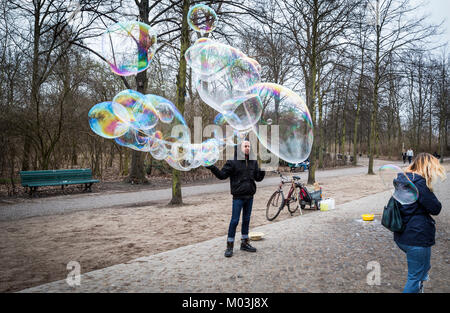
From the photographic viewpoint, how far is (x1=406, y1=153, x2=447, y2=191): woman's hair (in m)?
2.86

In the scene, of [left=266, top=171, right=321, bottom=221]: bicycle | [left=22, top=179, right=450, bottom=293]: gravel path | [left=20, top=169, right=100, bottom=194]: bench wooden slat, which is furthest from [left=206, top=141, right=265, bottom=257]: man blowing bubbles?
[left=20, top=169, right=100, bottom=194]: bench wooden slat

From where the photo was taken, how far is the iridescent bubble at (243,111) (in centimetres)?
554

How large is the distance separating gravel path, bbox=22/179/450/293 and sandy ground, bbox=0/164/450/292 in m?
0.46

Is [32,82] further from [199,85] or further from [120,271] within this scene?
[120,271]

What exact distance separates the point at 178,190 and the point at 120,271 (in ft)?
17.7

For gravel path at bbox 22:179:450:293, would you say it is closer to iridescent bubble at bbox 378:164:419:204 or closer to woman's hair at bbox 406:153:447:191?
iridescent bubble at bbox 378:164:419:204

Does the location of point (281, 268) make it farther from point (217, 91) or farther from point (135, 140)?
point (135, 140)

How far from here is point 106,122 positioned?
273 inches

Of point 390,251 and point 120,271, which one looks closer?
point 120,271

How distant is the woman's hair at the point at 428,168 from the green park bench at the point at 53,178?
11.9 m

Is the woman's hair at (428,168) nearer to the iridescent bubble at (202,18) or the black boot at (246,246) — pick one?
the black boot at (246,246)

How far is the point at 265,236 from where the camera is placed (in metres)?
5.68

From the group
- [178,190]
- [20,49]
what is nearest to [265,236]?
[178,190]
